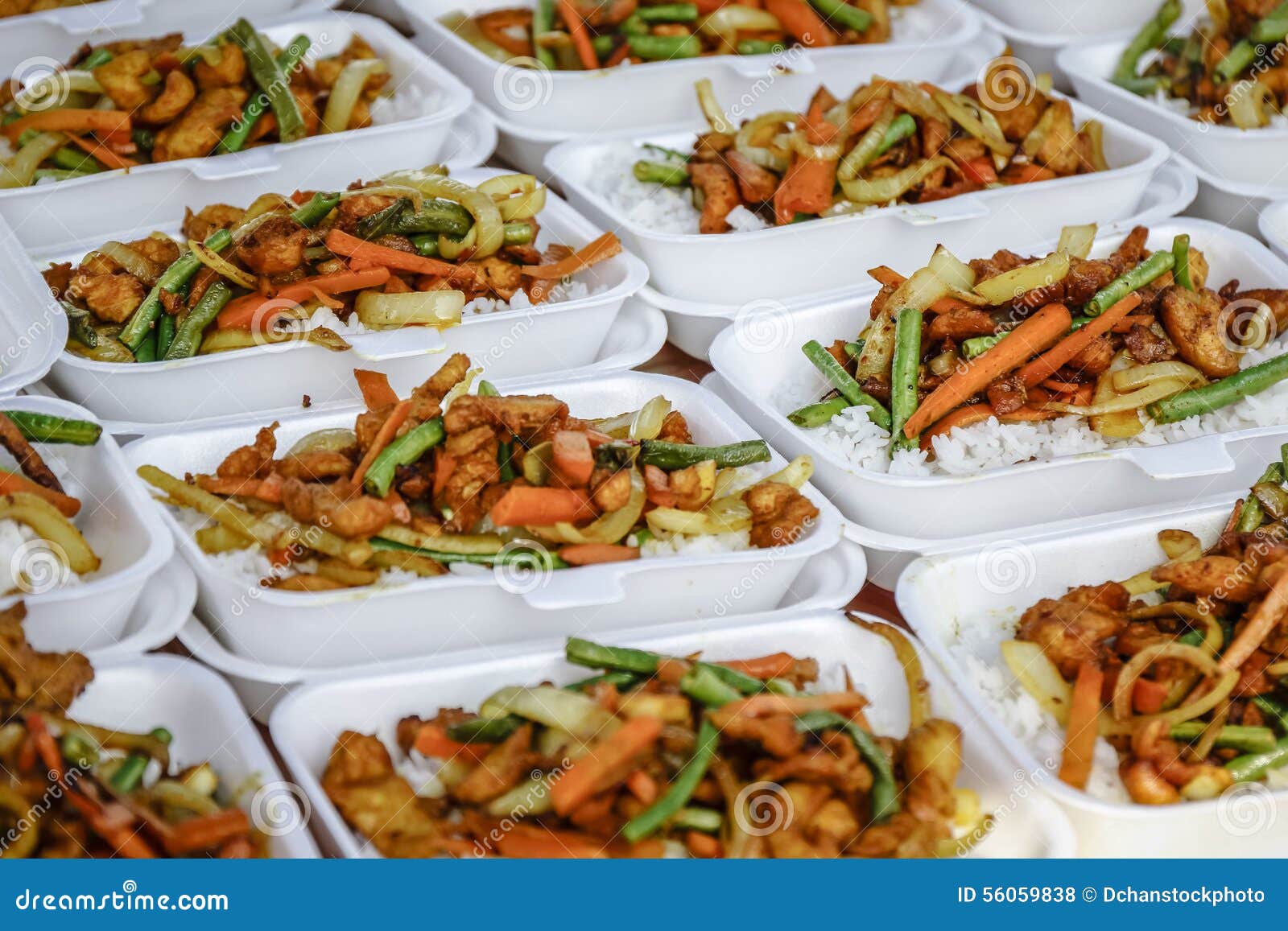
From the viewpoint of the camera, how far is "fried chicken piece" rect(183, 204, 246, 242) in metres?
3.63

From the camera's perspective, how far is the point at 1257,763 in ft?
8.18

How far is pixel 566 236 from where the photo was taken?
3934mm

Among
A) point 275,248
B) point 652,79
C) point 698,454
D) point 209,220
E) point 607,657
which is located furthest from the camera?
point 652,79

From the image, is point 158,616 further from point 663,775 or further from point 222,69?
point 222,69

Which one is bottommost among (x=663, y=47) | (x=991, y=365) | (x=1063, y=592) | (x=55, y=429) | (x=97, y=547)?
(x=1063, y=592)

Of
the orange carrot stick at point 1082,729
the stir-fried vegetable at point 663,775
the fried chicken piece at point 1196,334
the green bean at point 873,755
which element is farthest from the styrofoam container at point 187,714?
the fried chicken piece at point 1196,334

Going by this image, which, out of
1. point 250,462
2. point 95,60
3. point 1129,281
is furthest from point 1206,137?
point 95,60

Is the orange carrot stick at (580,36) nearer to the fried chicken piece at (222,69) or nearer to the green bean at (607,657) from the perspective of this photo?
the fried chicken piece at (222,69)

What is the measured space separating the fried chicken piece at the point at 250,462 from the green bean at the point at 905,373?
1.50 metres

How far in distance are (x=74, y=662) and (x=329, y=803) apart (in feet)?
1.82

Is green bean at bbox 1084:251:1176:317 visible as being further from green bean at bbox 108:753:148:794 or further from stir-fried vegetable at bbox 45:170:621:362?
green bean at bbox 108:753:148:794

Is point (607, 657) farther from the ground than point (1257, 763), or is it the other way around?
point (607, 657)

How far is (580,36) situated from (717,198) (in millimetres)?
1160

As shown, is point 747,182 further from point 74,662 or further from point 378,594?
point 74,662
